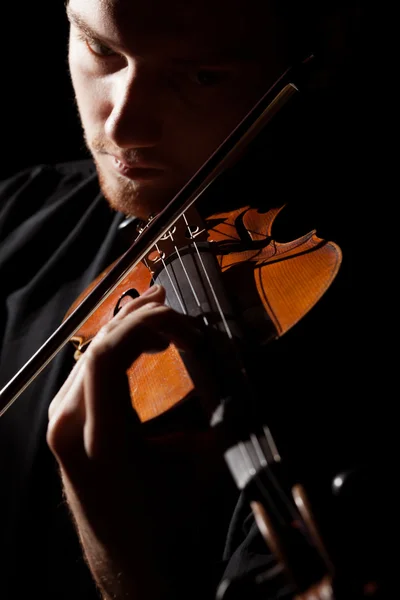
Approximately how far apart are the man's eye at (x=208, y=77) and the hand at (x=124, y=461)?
17.2 inches

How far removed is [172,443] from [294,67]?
1.97 ft

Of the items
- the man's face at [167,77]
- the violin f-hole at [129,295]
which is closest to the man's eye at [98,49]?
the man's face at [167,77]

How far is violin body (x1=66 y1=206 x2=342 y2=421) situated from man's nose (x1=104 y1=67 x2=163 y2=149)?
16cm

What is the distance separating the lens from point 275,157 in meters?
1.09

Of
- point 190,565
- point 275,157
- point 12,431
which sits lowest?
point 190,565

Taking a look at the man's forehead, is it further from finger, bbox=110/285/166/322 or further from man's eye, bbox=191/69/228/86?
finger, bbox=110/285/166/322

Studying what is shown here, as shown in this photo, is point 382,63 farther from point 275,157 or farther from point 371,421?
point 371,421

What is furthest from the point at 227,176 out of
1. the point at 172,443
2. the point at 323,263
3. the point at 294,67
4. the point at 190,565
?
the point at 190,565

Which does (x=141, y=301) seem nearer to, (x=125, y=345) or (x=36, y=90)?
(x=125, y=345)

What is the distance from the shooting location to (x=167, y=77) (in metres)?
0.93

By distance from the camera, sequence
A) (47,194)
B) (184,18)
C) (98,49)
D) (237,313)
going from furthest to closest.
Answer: (47,194) → (98,49) → (184,18) → (237,313)

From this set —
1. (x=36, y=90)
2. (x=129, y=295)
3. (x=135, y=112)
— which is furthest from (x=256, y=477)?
(x=36, y=90)

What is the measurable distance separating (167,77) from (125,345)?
526mm

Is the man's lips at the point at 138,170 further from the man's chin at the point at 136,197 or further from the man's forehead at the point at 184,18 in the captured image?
the man's forehead at the point at 184,18
